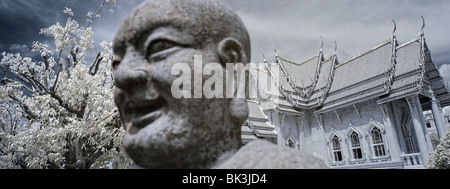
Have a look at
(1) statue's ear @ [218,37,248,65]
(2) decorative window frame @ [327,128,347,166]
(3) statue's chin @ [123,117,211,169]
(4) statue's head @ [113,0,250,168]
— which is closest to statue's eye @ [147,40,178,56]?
(4) statue's head @ [113,0,250,168]

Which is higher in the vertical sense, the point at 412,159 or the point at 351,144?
the point at 351,144

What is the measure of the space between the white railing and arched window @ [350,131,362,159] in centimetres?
322

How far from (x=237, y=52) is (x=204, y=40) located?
1.08ft

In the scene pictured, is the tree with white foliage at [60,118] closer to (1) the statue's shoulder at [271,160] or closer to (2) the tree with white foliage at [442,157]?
(1) the statue's shoulder at [271,160]

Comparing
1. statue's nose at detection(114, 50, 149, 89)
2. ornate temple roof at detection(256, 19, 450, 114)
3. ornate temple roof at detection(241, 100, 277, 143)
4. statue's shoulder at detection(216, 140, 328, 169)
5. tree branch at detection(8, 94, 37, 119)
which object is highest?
ornate temple roof at detection(256, 19, 450, 114)

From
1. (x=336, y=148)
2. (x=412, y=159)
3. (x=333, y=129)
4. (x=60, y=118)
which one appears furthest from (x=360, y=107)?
(x=60, y=118)

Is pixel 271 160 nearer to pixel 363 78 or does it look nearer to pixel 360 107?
pixel 360 107

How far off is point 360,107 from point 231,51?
17.6 m

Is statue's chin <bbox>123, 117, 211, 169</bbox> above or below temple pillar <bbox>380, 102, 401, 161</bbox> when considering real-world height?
below

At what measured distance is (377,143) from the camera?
1592 centimetres

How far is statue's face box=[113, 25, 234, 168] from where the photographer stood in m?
1.85

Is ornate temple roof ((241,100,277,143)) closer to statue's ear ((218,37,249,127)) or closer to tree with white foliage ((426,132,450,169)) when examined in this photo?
tree with white foliage ((426,132,450,169))

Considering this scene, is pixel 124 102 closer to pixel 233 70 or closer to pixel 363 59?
pixel 233 70
